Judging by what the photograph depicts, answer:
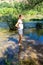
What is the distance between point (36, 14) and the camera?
4419 cm

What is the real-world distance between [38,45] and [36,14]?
2955 centimetres

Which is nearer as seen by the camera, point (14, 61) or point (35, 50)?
point (14, 61)

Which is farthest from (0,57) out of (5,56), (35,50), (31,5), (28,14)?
(28,14)

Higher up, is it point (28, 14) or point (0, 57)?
point (0, 57)

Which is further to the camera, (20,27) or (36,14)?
(36,14)

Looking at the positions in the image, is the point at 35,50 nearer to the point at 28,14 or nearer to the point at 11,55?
the point at 11,55

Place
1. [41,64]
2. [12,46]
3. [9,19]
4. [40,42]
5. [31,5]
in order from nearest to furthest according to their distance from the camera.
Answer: [41,64], [12,46], [40,42], [31,5], [9,19]

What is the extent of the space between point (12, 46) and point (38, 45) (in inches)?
66.3

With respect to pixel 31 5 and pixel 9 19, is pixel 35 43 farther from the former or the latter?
pixel 9 19

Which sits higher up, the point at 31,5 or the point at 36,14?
the point at 31,5

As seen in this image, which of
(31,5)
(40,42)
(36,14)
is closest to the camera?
(40,42)

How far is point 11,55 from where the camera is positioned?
41.4 ft

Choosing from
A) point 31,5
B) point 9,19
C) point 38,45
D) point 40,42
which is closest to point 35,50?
point 38,45

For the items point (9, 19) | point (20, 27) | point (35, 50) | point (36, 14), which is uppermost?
point (20, 27)
